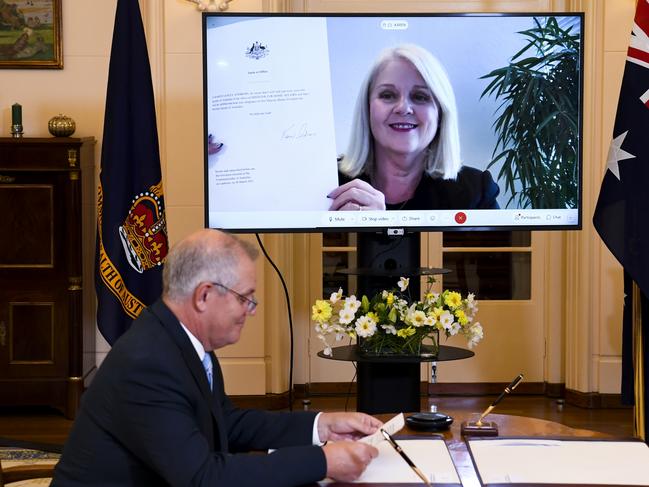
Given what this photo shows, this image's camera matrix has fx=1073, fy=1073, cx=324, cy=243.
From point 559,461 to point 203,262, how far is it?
3.08 ft

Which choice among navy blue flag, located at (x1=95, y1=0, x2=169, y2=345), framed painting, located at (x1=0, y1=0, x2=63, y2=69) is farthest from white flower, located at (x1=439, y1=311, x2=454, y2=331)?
framed painting, located at (x1=0, y1=0, x2=63, y2=69)

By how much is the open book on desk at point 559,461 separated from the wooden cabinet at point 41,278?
12.5 feet

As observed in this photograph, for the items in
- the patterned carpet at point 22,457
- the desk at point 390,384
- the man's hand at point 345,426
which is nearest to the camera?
the man's hand at point 345,426

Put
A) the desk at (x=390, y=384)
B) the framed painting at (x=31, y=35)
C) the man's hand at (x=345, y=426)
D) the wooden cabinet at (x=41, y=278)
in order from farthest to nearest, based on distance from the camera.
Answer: the framed painting at (x=31, y=35)
the wooden cabinet at (x=41, y=278)
the desk at (x=390, y=384)
the man's hand at (x=345, y=426)

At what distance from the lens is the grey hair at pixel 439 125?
4.39 m

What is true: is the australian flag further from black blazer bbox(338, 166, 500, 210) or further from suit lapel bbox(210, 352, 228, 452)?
suit lapel bbox(210, 352, 228, 452)

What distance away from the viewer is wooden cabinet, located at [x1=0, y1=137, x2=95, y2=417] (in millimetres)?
6008

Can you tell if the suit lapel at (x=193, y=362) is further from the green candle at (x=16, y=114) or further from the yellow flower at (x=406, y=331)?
the green candle at (x=16, y=114)

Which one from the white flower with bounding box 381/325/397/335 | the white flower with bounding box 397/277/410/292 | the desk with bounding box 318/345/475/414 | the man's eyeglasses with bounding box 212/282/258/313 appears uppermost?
the man's eyeglasses with bounding box 212/282/258/313

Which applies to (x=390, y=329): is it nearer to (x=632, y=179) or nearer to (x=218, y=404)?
(x=632, y=179)

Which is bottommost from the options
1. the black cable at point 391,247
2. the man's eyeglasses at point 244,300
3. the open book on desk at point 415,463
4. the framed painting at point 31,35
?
the open book on desk at point 415,463

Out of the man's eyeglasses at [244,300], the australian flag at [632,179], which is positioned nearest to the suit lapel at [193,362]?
the man's eyeglasses at [244,300]

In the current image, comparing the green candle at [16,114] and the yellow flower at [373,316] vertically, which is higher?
the green candle at [16,114]

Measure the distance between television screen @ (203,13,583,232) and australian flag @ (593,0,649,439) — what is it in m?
0.22
